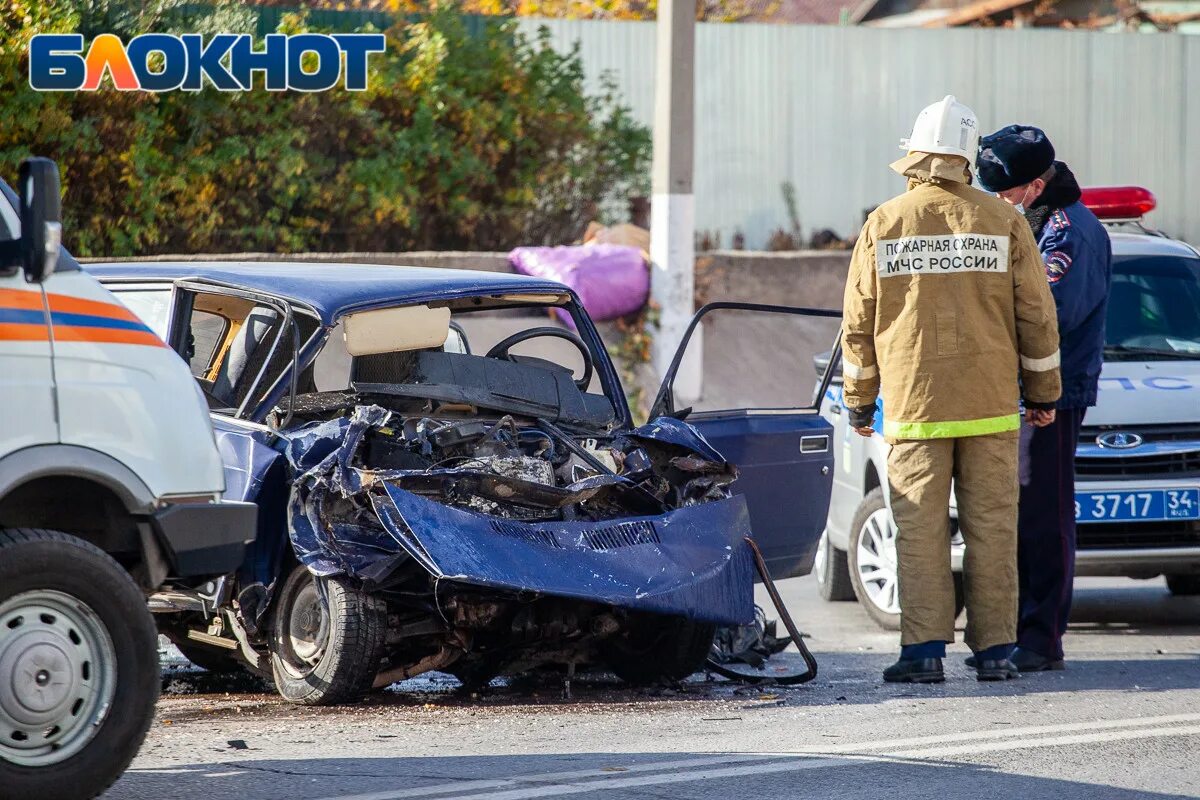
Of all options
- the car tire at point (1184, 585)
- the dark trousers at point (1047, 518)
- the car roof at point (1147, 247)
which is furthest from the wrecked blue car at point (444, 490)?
the car tire at point (1184, 585)

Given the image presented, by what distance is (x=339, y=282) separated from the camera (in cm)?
638

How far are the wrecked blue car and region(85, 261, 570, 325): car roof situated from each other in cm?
1

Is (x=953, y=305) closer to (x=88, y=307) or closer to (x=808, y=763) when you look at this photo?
(x=808, y=763)

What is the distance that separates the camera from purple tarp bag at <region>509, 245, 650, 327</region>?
13.4 metres

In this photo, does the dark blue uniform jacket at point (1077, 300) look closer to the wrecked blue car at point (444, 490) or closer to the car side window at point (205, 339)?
the wrecked blue car at point (444, 490)

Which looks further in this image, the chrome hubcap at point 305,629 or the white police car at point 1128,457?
the white police car at point 1128,457

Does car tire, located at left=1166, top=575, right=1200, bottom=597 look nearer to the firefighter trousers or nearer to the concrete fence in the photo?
the firefighter trousers

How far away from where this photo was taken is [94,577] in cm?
428

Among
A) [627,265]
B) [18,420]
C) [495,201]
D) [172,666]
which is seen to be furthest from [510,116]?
[18,420]

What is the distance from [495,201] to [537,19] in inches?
73.1

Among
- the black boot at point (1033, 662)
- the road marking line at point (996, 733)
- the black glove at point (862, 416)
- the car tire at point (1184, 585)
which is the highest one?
the black glove at point (862, 416)

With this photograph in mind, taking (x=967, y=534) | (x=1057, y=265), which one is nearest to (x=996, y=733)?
(x=967, y=534)

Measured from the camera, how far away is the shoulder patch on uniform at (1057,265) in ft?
22.0

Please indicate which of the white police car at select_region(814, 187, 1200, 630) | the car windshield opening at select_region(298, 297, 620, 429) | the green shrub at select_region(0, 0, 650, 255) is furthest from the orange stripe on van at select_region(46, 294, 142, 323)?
the green shrub at select_region(0, 0, 650, 255)
